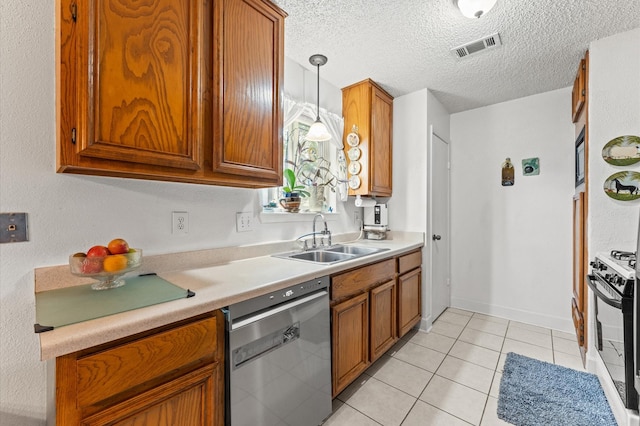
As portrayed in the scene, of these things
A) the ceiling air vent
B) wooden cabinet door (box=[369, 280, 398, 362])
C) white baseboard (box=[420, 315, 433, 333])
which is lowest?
white baseboard (box=[420, 315, 433, 333])

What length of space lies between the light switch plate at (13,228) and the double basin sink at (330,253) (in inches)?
48.3

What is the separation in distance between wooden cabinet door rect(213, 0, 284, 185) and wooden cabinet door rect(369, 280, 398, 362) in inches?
43.9

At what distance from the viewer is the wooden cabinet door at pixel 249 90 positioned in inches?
51.6

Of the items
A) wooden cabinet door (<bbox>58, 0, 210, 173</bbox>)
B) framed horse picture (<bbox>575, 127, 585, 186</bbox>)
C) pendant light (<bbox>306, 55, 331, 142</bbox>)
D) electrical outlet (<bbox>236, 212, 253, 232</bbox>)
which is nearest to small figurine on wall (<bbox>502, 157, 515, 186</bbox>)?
framed horse picture (<bbox>575, 127, 585, 186</bbox>)

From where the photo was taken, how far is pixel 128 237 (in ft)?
4.25

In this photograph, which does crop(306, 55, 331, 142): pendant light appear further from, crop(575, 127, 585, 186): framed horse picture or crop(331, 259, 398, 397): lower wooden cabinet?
crop(575, 127, 585, 186): framed horse picture

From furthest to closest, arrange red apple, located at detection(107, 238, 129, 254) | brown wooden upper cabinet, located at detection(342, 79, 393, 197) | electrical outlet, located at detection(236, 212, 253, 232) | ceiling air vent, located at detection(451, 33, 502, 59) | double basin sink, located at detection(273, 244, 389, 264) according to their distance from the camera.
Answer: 1. brown wooden upper cabinet, located at detection(342, 79, 393, 197)
2. double basin sink, located at detection(273, 244, 389, 264)
3. ceiling air vent, located at detection(451, 33, 502, 59)
4. electrical outlet, located at detection(236, 212, 253, 232)
5. red apple, located at detection(107, 238, 129, 254)

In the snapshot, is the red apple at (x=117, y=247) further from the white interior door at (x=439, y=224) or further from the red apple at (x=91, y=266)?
the white interior door at (x=439, y=224)

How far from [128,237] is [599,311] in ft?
8.94

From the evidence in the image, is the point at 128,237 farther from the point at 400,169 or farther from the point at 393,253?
the point at 400,169

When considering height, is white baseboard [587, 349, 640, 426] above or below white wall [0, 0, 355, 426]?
below

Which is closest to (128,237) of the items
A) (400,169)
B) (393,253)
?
(393,253)

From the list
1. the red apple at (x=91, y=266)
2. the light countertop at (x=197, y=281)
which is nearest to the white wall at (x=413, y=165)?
the light countertop at (x=197, y=281)

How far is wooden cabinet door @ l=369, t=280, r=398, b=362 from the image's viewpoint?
6.32 feet
